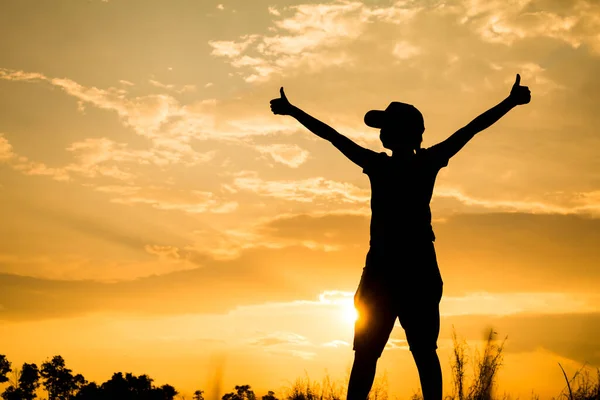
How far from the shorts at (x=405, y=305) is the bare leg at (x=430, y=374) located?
2.5 inches

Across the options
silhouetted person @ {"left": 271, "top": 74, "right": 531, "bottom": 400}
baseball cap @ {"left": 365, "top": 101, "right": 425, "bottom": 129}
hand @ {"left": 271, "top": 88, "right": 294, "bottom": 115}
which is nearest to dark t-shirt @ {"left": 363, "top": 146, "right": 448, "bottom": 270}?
silhouetted person @ {"left": 271, "top": 74, "right": 531, "bottom": 400}

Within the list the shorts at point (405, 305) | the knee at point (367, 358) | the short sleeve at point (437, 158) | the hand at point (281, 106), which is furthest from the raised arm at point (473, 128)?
the knee at point (367, 358)

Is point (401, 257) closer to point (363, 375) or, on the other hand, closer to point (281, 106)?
point (363, 375)

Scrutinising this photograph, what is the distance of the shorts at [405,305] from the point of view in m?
5.66

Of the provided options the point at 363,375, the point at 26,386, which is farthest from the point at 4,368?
the point at 363,375

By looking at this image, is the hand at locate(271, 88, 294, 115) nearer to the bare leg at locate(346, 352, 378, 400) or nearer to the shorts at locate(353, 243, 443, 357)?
the shorts at locate(353, 243, 443, 357)

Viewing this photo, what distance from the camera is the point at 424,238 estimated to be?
225 inches

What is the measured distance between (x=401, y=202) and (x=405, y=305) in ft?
2.79

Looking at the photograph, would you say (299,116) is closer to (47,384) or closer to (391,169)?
(391,169)

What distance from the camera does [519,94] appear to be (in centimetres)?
602

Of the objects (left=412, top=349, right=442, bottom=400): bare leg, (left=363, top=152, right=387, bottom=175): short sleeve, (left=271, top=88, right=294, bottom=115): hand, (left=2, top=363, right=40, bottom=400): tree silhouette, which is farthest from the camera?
(left=2, top=363, right=40, bottom=400): tree silhouette

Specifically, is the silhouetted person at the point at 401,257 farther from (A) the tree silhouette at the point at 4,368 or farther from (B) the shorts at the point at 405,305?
(A) the tree silhouette at the point at 4,368

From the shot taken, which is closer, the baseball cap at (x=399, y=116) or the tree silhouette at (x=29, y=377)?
the baseball cap at (x=399, y=116)

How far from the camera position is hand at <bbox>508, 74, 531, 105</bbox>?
Result: 19.7ft
